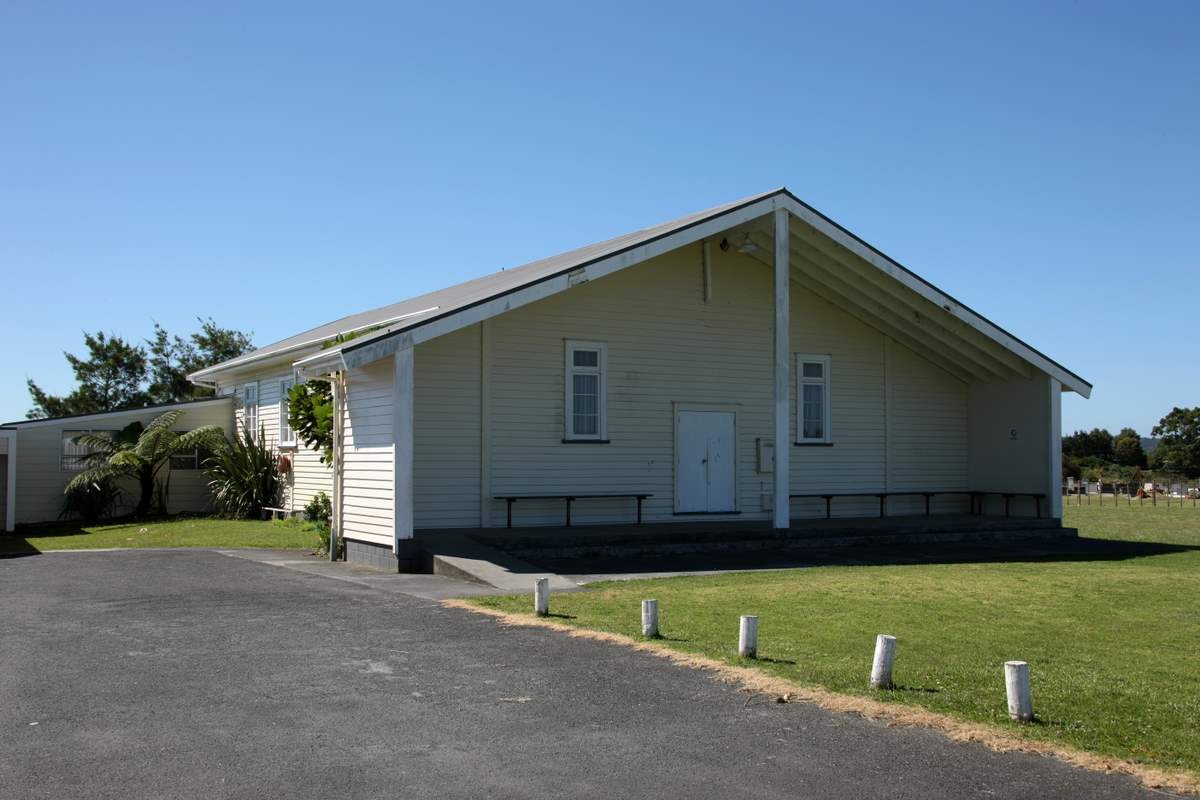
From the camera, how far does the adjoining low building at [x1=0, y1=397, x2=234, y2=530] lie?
24516mm

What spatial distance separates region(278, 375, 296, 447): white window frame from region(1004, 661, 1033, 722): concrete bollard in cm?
1921

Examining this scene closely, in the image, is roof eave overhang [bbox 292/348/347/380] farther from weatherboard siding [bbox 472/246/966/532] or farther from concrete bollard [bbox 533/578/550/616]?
concrete bollard [bbox 533/578/550/616]

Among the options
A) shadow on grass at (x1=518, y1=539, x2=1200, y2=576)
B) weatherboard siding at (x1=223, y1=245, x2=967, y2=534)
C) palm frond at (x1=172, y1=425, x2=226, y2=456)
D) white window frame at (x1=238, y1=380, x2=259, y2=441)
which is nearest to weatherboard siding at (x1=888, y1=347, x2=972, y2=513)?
weatherboard siding at (x1=223, y1=245, x2=967, y2=534)

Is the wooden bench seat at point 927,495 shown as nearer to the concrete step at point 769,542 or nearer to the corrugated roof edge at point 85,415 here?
the concrete step at point 769,542

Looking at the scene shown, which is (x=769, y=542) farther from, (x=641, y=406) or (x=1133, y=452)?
(x=1133, y=452)

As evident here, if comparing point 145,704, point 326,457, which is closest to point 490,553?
point 326,457

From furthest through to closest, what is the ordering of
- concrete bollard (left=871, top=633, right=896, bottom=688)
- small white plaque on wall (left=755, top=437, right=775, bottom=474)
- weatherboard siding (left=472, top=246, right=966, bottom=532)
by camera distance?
1. small white plaque on wall (left=755, top=437, right=775, bottom=474)
2. weatherboard siding (left=472, top=246, right=966, bottom=532)
3. concrete bollard (left=871, top=633, right=896, bottom=688)

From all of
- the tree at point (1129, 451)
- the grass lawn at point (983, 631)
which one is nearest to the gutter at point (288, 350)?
the grass lawn at point (983, 631)

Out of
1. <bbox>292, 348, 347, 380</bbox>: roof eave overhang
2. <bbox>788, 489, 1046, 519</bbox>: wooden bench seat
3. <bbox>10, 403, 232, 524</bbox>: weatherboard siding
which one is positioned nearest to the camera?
<bbox>292, 348, 347, 380</bbox>: roof eave overhang

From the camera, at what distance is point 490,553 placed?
15609mm

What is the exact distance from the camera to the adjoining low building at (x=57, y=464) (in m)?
24.5

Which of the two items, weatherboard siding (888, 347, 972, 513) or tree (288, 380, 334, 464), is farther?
weatherboard siding (888, 347, 972, 513)

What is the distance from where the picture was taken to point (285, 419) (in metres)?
24.6

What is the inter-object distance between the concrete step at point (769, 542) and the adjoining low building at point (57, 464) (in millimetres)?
13288
